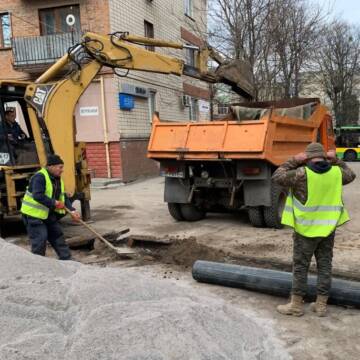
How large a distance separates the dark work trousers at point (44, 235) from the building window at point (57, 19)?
491 inches

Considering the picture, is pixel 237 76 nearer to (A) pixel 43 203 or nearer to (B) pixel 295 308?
(A) pixel 43 203

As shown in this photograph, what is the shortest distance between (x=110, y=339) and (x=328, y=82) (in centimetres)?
4526

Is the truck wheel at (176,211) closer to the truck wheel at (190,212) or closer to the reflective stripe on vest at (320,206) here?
the truck wheel at (190,212)

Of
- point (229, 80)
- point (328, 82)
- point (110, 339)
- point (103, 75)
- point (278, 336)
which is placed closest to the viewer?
point (110, 339)

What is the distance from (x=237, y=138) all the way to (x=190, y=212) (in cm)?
205

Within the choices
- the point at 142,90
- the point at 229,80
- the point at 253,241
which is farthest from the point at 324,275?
the point at 142,90

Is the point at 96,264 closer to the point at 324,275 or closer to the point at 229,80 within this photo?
the point at 324,275

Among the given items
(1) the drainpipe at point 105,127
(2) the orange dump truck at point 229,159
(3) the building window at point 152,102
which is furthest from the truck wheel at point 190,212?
(3) the building window at point 152,102

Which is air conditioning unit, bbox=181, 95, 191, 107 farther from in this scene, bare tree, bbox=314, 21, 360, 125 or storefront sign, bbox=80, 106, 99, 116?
bare tree, bbox=314, 21, 360, 125

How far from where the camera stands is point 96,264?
674 centimetres

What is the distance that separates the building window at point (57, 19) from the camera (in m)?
17.4

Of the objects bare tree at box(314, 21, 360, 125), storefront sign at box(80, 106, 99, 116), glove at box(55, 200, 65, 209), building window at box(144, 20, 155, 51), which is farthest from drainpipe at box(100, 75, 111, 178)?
bare tree at box(314, 21, 360, 125)

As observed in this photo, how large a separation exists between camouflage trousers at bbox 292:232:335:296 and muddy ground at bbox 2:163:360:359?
0.94 feet

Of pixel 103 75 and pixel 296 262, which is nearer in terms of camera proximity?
pixel 296 262
